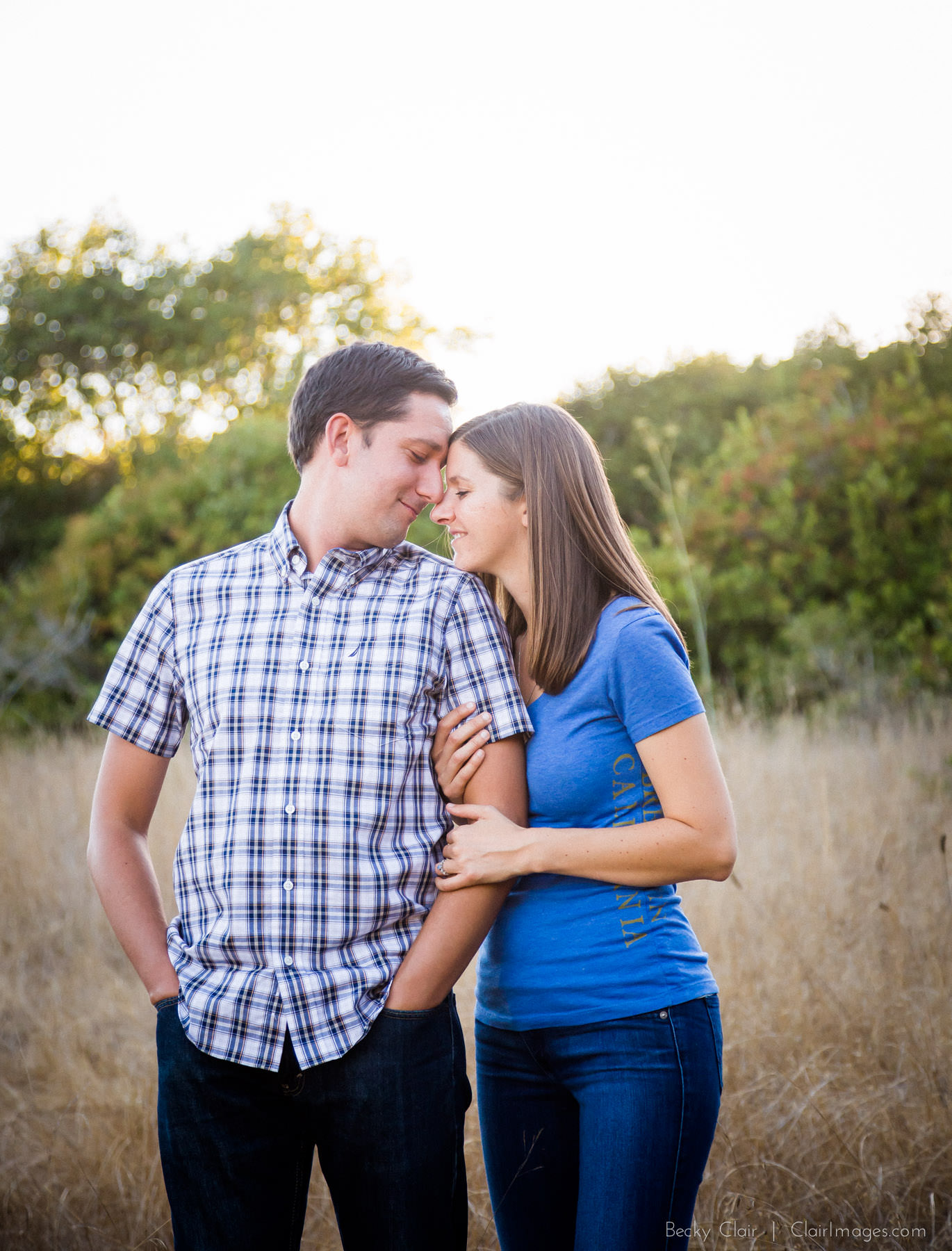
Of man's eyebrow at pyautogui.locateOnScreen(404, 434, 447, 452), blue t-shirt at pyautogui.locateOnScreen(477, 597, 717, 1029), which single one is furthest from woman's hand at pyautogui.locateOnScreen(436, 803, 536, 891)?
man's eyebrow at pyautogui.locateOnScreen(404, 434, 447, 452)

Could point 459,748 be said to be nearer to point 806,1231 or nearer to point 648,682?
point 648,682

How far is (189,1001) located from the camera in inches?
66.2

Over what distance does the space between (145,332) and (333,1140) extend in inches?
649

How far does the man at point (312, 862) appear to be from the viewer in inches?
63.9

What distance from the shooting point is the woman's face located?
1.96 meters

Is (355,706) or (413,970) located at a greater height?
(355,706)

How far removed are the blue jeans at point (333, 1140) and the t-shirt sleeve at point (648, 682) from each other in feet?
2.08

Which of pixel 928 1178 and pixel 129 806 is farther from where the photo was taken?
pixel 928 1178

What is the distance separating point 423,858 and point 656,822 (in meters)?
0.42

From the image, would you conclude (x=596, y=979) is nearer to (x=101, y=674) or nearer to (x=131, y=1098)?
(x=131, y=1098)

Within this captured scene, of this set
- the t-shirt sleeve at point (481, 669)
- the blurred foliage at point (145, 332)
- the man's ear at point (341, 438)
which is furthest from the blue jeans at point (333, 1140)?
the blurred foliage at point (145, 332)

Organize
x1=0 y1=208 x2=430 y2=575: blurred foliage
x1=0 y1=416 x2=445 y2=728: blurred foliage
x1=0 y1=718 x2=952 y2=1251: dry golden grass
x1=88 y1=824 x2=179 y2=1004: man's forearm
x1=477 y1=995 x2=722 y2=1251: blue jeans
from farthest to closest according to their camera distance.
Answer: x1=0 y1=208 x2=430 y2=575: blurred foliage → x1=0 y1=416 x2=445 y2=728: blurred foliage → x1=0 y1=718 x2=952 y2=1251: dry golden grass → x1=88 y1=824 x2=179 y2=1004: man's forearm → x1=477 y1=995 x2=722 y2=1251: blue jeans

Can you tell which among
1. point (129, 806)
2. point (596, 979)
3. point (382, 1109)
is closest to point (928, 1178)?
point (596, 979)

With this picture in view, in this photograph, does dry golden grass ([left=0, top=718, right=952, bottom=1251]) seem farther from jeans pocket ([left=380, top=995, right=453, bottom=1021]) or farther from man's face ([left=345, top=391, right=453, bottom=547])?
man's face ([left=345, top=391, right=453, bottom=547])
